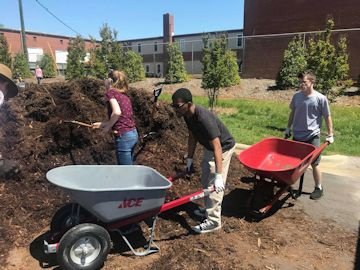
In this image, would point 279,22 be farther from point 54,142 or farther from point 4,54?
point 54,142

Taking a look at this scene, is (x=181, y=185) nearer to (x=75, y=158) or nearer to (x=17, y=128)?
(x=75, y=158)

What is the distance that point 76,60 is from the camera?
26.8 meters

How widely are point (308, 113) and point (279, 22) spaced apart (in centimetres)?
2453

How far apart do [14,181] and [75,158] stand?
2.85 feet

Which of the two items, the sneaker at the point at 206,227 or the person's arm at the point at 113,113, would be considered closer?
the person's arm at the point at 113,113

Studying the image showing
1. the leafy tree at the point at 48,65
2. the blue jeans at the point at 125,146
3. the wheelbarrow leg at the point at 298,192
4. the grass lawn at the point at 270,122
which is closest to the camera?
the blue jeans at the point at 125,146

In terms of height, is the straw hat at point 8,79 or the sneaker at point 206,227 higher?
the straw hat at point 8,79

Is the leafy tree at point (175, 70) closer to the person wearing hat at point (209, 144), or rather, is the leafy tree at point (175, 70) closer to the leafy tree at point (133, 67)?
the leafy tree at point (133, 67)

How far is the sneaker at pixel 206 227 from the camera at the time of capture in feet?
13.2

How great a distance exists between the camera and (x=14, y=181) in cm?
460

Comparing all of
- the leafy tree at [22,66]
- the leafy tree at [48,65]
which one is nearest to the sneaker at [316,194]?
the leafy tree at [22,66]

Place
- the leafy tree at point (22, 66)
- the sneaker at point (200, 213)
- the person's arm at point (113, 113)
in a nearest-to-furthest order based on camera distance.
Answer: the person's arm at point (113, 113)
the sneaker at point (200, 213)
the leafy tree at point (22, 66)

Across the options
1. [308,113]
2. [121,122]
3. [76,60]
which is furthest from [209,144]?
[76,60]

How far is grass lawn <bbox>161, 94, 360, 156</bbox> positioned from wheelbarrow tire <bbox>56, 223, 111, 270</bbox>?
5.77m
